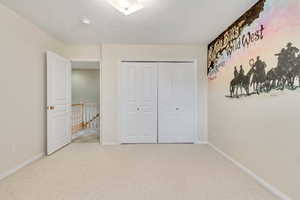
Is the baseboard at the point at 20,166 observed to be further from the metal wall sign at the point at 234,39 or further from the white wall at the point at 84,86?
the white wall at the point at 84,86

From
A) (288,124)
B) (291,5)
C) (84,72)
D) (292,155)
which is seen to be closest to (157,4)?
(291,5)

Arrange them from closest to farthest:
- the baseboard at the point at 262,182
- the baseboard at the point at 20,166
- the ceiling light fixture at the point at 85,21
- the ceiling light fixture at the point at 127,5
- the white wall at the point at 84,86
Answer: the baseboard at the point at 262,182 < the ceiling light fixture at the point at 127,5 < the baseboard at the point at 20,166 < the ceiling light fixture at the point at 85,21 < the white wall at the point at 84,86

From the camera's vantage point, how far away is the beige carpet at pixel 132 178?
2.09 m

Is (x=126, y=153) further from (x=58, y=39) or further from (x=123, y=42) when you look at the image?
(x=58, y=39)

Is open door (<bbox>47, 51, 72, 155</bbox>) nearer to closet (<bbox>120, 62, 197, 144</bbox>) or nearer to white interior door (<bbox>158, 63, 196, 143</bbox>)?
closet (<bbox>120, 62, 197, 144</bbox>)

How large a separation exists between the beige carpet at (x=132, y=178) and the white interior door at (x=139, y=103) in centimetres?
78

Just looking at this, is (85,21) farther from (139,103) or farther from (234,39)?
(234,39)

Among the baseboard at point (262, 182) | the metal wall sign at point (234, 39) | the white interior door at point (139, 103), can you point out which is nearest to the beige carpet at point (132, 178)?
the baseboard at point (262, 182)

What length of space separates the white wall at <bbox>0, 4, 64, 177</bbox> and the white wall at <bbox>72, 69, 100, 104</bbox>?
15.7 feet

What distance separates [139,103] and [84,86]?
15.9 ft

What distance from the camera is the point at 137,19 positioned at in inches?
115

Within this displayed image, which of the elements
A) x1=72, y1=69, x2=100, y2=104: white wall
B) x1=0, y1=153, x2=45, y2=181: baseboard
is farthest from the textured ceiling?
x1=72, y1=69, x2=100, y2=104: white wall

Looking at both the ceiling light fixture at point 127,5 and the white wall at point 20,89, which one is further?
the white wall at point 20,89

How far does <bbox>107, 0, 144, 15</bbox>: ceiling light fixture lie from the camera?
A: 2.39 metres
